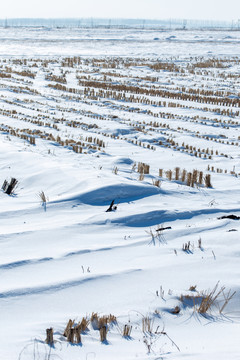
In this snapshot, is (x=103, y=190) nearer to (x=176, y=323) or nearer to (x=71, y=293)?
(x=71, y=293)

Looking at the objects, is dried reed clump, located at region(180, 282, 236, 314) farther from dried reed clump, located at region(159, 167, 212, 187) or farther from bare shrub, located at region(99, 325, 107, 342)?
dried reed clump, located at region(159, 167, 212, 187)

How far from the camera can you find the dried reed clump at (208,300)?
11.2 feet

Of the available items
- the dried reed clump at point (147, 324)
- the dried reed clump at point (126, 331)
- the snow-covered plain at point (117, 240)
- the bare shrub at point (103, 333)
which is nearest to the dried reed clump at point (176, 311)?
the snow-covered plain at point (117, 240)

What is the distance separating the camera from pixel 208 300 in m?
3.48

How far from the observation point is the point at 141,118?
1489cm

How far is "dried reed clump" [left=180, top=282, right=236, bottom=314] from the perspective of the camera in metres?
3.40

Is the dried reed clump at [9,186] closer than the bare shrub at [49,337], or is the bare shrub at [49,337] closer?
the bare shrub at [49,337]

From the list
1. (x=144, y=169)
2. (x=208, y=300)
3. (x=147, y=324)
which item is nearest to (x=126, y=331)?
(x=147, y=324)

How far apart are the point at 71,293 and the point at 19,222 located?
2.12 meters

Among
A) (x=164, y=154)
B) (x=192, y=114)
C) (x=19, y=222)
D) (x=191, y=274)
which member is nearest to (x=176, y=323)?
(x=191, y=274)

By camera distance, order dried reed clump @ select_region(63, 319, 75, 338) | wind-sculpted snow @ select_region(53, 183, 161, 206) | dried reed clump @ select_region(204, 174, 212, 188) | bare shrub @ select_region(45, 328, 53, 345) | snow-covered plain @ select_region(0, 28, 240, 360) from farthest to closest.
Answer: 1. dried reed clump @ select_region(204, 174, 212, 188)
2. wind-sculpted snow @ select_region(53, 183, 161, 206)
3. snow-covered plain @ select_region(0, 28, 240, 360)
4. dried reed clump @ select_region(63, 319, 75, 338)
5. bare shrub @ select_region(45, 328, 53, 345)

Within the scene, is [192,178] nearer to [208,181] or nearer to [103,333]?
[208,181]

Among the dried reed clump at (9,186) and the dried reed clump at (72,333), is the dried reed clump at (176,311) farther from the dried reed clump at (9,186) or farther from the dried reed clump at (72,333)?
the dried reed clump at (9,186)

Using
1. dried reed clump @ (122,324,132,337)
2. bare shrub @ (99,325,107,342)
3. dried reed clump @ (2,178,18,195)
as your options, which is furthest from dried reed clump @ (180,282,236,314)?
dried reed clump @ (2,178,18,195)
